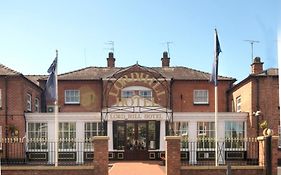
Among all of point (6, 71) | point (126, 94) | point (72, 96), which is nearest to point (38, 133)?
point (6, 71)

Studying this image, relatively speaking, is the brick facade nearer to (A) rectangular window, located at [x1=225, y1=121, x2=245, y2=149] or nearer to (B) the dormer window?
(B) the dormer window

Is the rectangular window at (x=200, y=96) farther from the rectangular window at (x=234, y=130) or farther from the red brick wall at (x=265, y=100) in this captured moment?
the red brick wall at (x=265, y=100)

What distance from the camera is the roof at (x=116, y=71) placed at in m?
35.4

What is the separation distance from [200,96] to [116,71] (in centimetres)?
720

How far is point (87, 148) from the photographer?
2933 centimetres

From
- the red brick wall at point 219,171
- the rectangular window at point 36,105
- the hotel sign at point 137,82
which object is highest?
the hotel sign at point 137,82

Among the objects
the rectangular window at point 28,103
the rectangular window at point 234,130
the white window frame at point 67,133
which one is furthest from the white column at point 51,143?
the rectangular window at point 234,130

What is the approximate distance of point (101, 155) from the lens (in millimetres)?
17531

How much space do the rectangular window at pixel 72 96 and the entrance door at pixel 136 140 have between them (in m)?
7.04

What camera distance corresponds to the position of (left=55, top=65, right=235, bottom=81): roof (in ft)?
116

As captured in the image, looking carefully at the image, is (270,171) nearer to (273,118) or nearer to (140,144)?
(273,118)

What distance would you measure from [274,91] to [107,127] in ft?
36.7

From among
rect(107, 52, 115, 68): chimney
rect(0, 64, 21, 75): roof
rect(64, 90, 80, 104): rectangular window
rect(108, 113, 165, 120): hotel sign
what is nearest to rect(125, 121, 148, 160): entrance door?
rect(108, 113, 165, 120): hotel sign

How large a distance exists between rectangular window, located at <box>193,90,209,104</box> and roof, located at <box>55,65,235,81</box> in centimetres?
116
